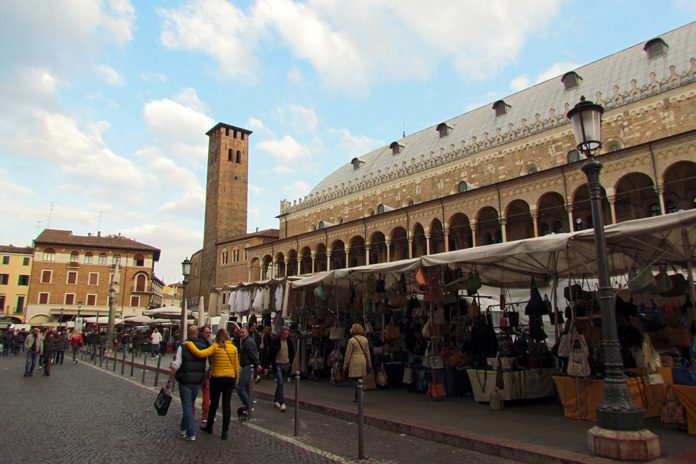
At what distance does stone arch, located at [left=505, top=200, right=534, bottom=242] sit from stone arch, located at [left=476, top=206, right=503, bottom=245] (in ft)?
2.11

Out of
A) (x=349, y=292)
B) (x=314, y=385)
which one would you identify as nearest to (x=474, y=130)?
(x=349, y=292)

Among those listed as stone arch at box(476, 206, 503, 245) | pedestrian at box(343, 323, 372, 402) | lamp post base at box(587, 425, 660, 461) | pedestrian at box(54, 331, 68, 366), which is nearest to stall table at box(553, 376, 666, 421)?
lamp post base at box(587, 425, 660, 461)

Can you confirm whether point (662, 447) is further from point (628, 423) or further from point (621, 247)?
point (621, 247)

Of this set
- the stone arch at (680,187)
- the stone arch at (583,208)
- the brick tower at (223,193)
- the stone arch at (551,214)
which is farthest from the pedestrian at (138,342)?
the brick tower at (223,193)

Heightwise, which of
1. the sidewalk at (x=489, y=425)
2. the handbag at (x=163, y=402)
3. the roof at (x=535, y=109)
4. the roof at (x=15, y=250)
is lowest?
the sidewalk at (x=489, y=425)

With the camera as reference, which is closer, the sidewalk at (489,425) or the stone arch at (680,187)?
the sidewalk at (489,425)

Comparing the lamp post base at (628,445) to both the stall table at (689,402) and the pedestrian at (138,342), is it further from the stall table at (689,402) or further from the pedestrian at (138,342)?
the pedestrian at (138,342)

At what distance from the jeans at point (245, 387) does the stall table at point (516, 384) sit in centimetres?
397

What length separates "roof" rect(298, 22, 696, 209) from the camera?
25188 mm

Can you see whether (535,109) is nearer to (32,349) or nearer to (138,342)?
(138,342)

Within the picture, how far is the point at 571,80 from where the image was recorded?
99.2 feet

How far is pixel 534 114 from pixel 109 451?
101 feet

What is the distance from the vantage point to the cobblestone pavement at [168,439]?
567 cm

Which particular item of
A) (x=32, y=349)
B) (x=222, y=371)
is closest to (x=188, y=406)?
(x=222, y=371)
